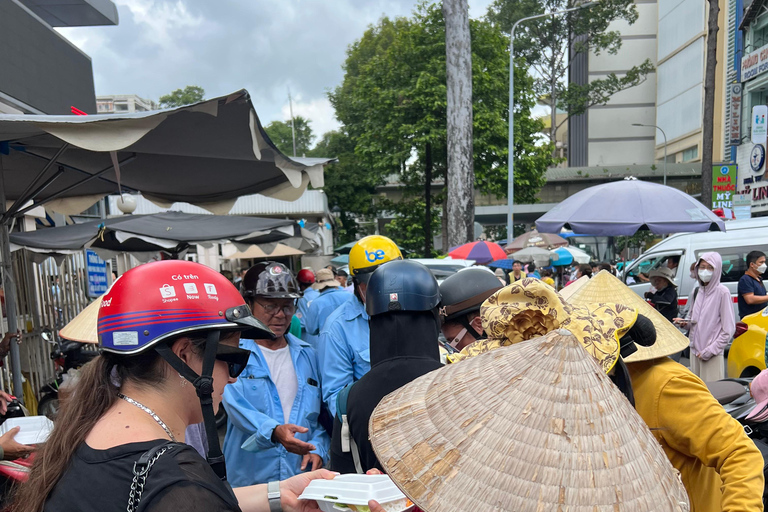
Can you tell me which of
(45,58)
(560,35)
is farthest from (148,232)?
(560,35)

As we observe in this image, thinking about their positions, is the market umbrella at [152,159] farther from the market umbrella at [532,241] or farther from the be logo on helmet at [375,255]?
the market umbrella at [532,241]

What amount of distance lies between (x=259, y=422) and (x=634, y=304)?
6.35 feet

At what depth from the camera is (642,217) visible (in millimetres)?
7516

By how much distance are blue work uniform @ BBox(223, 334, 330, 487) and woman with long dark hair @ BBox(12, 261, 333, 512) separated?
1260 mm

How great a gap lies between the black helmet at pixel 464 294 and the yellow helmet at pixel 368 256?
1.00 meters

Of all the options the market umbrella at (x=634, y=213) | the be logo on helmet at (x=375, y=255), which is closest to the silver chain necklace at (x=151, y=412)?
the be logo on helmet at (x=375, y=255)

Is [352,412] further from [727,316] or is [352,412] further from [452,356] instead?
[727,316]

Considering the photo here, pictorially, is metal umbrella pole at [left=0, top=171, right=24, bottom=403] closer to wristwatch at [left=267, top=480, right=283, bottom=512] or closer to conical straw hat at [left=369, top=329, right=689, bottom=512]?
wristwatch at [left=267, top=480, right=283, bottom=512]

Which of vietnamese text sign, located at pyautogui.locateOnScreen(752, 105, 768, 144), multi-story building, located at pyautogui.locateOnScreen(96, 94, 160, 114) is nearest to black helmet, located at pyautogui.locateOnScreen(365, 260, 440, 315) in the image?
vietnamese text sign, located at pyautogui.locateOnScreen(752, 105, 768, 144)

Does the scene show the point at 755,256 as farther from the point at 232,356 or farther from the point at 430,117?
the point at 430,117

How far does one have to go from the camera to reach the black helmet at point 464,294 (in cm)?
299

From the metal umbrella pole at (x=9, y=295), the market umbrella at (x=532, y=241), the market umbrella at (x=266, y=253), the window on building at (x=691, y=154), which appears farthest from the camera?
the window on building at (x=691, y=154)

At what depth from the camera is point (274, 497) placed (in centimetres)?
188

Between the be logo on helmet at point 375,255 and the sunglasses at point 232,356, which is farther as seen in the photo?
the be logo on helmet at point 375,255
